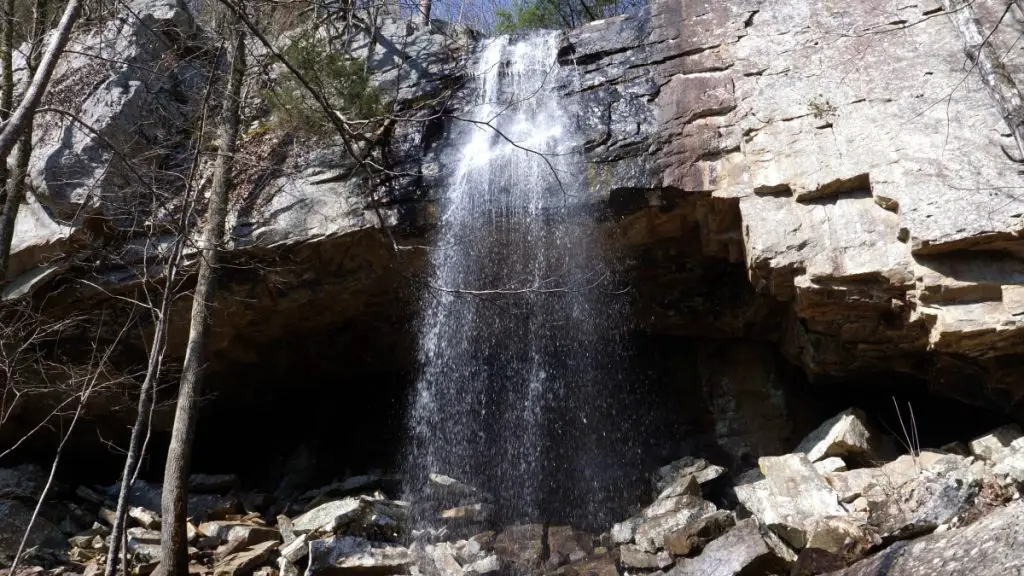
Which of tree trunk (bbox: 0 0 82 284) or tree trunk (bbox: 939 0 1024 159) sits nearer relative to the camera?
tree trunk (bbox: 0 0 82 284)

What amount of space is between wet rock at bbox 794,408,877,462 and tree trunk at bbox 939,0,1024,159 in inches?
98.2

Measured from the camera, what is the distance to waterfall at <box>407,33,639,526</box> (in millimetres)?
7699

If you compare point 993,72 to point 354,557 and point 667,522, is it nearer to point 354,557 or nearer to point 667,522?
point 667,522

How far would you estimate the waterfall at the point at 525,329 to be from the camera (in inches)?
303

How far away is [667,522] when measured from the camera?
6000mm

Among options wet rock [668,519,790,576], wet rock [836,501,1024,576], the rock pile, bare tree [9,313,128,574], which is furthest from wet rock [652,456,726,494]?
bare tree [9,313,128,574]

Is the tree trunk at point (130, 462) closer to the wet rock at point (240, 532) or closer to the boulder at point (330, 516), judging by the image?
the wet rock at point (240, 532)

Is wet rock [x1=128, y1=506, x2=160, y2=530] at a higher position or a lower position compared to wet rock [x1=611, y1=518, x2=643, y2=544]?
higher

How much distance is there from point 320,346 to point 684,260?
4368 millimetres

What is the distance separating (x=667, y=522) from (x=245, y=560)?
11.1ft

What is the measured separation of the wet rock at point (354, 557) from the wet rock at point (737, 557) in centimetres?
210

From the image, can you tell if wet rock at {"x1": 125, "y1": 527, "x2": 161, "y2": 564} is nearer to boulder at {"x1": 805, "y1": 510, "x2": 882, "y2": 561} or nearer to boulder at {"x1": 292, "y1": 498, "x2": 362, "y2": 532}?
boulder at {"x1": 292, "y1": 498, "x2": 362, "y2": 532}

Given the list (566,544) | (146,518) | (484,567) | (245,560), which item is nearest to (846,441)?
(566,544)

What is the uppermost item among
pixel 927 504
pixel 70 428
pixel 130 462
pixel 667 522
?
pixel 70 428
